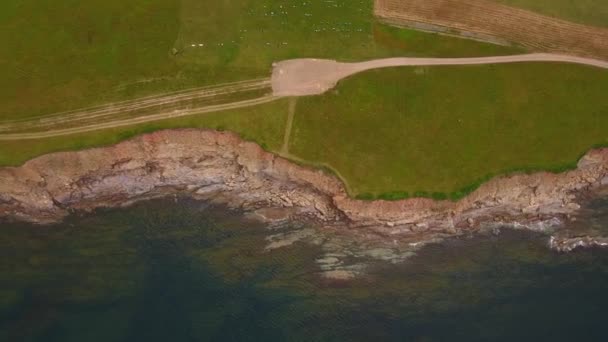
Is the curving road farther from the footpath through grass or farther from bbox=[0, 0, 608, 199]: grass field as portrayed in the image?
the footpath through grass

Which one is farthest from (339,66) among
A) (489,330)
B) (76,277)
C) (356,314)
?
(76,277)

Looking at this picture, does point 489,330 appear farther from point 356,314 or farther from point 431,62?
point 431,62

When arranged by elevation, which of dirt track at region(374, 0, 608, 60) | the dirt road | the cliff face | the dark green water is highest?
dirt track at region(374, 0, 608, 60)

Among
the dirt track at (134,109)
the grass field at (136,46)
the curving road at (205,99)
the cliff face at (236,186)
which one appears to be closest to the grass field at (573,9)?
the curving road at (205,99)

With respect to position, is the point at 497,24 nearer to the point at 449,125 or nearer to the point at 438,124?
the point at 449,125

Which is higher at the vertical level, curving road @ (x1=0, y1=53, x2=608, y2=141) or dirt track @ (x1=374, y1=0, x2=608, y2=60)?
dirt track @ (x1=374, y1=0, x2=608, y2=60)

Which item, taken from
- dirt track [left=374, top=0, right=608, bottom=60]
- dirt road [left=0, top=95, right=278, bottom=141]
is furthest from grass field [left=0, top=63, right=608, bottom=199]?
dirt track [left=374, top=0, right=608, bottom=60]
